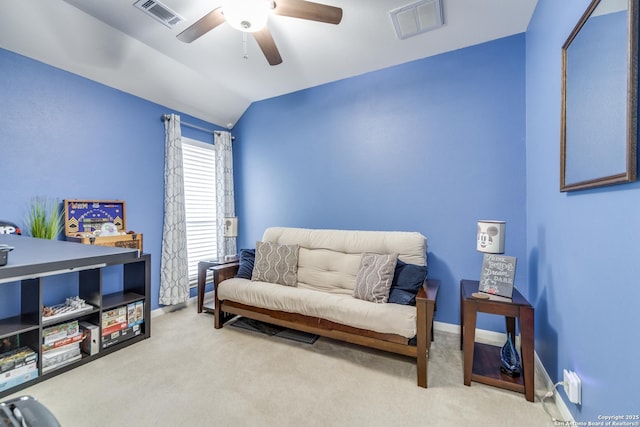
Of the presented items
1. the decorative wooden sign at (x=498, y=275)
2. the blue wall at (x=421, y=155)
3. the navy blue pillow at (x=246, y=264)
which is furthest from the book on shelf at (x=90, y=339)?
the decorative wooden sign at (x=498, y=275)

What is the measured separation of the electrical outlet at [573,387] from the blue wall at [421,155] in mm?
1031

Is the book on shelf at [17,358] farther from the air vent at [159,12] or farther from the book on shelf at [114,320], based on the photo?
the air vent at [159,12]

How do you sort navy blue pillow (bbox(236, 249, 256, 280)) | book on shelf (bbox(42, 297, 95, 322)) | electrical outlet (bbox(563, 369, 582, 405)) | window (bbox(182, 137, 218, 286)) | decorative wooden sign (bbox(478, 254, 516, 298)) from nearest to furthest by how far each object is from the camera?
electrical outlet (bbox(563, 369, 582, 405)), decorative wooden sign (bbox(478, 254, 516, 298)), book on shelf (bbox(42, 297, 95, 322)), navy blue pillow (bbox(236, 249, 256, 280)), window (bbox(182, 137, 218, 286))

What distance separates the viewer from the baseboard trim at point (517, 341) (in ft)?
4.90

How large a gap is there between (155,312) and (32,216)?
1.44m

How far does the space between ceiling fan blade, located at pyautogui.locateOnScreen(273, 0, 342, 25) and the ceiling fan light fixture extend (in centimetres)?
8

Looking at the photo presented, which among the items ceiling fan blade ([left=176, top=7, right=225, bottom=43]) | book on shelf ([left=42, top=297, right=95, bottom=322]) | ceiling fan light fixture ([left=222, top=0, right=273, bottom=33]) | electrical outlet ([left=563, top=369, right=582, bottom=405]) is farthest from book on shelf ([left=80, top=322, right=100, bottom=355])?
electrical outlet ([left=563, top=369, right=582, bottom=405])

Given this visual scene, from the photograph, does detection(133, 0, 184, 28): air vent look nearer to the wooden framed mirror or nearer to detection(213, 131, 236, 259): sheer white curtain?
detection(213, 131, 236, 259): sheer white curtain

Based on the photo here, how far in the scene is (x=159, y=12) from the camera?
2084 millimetres

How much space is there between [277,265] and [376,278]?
1.03 m

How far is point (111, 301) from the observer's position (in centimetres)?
237

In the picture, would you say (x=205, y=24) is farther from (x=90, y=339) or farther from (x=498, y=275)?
(x=498, y=275)

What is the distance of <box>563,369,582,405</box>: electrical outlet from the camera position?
4.34 ft

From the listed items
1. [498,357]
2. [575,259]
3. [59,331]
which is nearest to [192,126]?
[59,331]
